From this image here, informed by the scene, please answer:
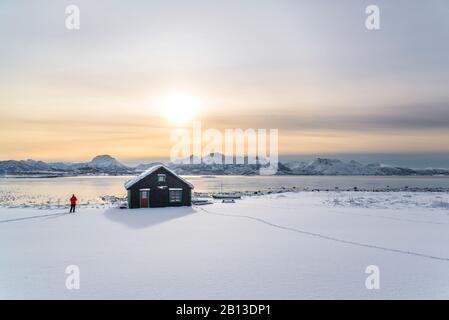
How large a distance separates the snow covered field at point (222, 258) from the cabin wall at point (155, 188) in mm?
8684

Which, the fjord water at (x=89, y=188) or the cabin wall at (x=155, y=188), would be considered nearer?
the cabin wall at (x=155, y=188)

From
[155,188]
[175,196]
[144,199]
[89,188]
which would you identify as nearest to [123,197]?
[144,199]

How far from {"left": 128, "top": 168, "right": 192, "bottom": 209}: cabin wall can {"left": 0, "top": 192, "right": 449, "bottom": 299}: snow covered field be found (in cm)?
868

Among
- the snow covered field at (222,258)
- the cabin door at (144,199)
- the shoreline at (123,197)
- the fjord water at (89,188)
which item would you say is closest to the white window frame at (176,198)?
the cabin door at (144,199)

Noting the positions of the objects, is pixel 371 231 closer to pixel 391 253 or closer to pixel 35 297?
pixel 391 253

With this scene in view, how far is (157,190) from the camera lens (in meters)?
35.2

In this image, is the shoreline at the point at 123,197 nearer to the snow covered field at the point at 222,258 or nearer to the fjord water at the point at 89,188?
the fjord water at the point at 89,188

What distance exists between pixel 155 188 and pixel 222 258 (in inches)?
862

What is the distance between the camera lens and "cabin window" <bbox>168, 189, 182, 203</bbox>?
3572 centimetres

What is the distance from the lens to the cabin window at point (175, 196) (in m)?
35.7

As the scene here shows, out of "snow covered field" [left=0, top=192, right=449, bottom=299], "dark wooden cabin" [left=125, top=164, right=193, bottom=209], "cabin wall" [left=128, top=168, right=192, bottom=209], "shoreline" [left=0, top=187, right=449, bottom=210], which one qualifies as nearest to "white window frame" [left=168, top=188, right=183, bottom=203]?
"dark wooden cabin" [left=125, top=164, right=193, bottom=209]

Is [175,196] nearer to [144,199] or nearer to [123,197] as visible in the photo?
[144,199]

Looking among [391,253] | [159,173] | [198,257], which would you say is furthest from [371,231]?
[159,173]

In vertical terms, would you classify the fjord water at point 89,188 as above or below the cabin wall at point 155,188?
below
